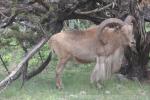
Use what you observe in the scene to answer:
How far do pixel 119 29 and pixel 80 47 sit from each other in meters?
0.89

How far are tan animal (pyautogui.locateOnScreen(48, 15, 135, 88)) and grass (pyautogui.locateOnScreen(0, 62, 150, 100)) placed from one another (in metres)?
0.45

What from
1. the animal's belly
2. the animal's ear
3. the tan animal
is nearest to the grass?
the tan animal

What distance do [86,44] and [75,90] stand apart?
105 cm

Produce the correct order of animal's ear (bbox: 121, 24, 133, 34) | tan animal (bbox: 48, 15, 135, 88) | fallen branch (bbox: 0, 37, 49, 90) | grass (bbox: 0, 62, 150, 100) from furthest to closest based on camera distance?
1. tan animal (bbox: 48, 15, 135, 88)
2. animal's ear (bbox: 121, 24, 133, 34)
3. fallen branch (bbox: 0, 37, 49, 90)
4. grass (bbox: 0, 62, 150, 100)

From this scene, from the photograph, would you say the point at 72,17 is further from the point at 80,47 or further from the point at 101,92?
the point at 101,92

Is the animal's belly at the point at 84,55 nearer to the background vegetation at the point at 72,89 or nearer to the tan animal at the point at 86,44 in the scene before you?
the tan animal at the point at 86,44

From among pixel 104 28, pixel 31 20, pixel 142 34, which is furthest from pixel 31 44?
pixel 142 34

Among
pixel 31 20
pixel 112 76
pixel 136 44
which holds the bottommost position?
pixel 112 76

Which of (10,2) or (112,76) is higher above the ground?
(10,2)

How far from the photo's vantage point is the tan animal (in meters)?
11.4

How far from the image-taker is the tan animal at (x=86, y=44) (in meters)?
11.4

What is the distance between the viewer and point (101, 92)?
1112cm

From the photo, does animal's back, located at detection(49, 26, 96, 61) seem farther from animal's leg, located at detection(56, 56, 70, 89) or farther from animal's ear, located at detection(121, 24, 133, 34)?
animal's ear, located at detection(121, 24, 133, 34)

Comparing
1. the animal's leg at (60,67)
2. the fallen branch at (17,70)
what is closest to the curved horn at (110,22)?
the animal's leg at (60,67)
